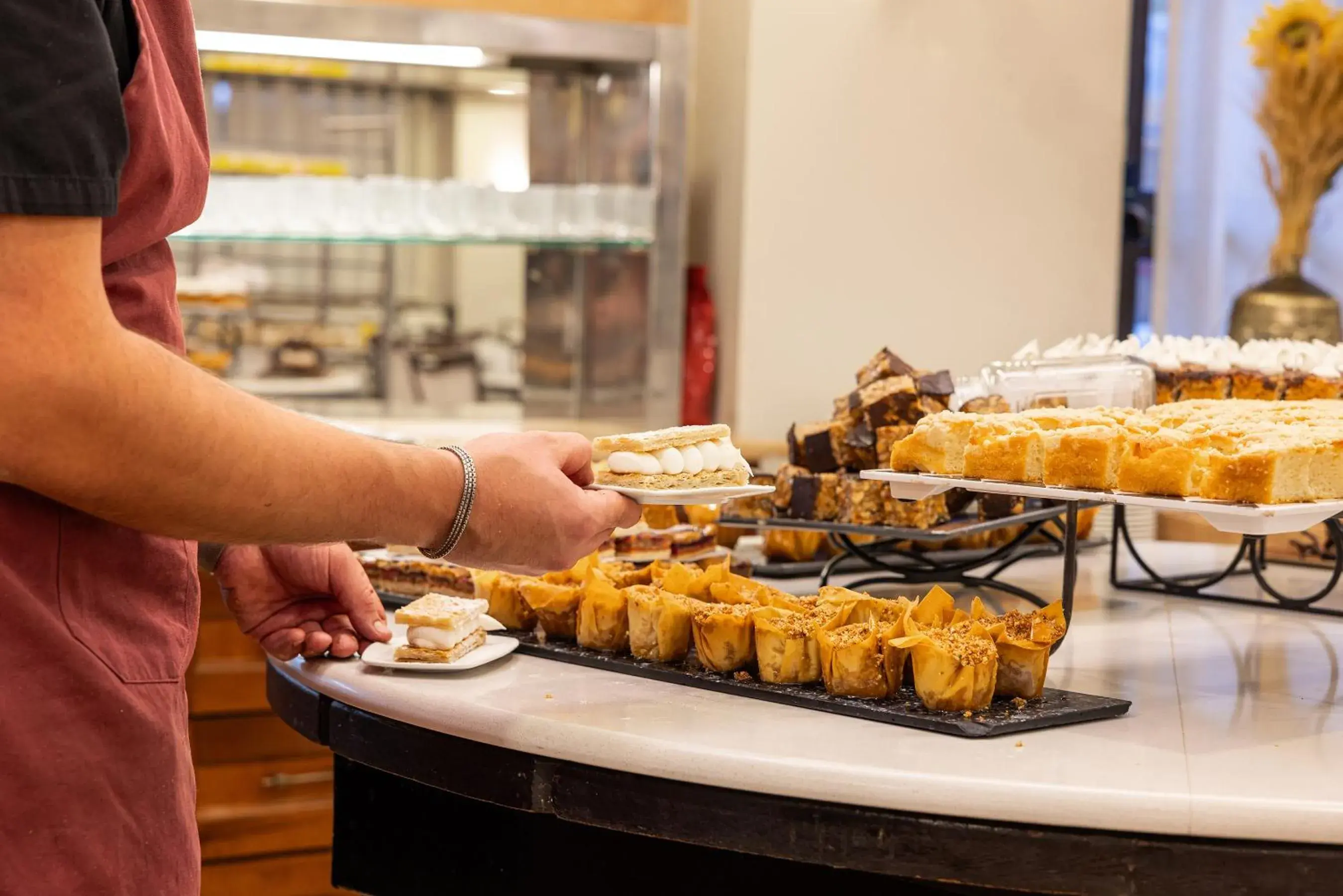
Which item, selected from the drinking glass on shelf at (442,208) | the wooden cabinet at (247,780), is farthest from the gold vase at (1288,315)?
the wooden cabinet at (247,780)

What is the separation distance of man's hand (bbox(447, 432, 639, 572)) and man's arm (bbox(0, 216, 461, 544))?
0.30 feet

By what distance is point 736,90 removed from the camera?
4398 mm

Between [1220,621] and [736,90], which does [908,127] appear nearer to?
[736,90]

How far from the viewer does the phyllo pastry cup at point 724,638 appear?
5.55 feet

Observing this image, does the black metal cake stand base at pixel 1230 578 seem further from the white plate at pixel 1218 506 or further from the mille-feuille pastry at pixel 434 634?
the mille-feuille pastry at pixel 434 634

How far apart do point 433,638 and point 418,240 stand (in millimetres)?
2688

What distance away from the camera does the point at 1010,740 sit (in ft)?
4.84

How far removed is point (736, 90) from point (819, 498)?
2.45 meters

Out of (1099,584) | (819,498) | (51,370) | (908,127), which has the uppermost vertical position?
(908,127)

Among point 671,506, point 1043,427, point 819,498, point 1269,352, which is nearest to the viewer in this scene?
point 1043,427

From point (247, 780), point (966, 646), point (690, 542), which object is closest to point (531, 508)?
point (966, 646)

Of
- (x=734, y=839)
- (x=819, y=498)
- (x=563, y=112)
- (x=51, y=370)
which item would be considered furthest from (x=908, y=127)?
(x=51, y=370)

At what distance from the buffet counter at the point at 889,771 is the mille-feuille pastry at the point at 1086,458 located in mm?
254

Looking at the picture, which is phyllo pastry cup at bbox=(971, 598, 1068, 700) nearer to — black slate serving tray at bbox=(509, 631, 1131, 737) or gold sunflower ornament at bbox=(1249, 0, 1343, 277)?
black slate serving tray at bbox=(509, 631, 1131, 737)
